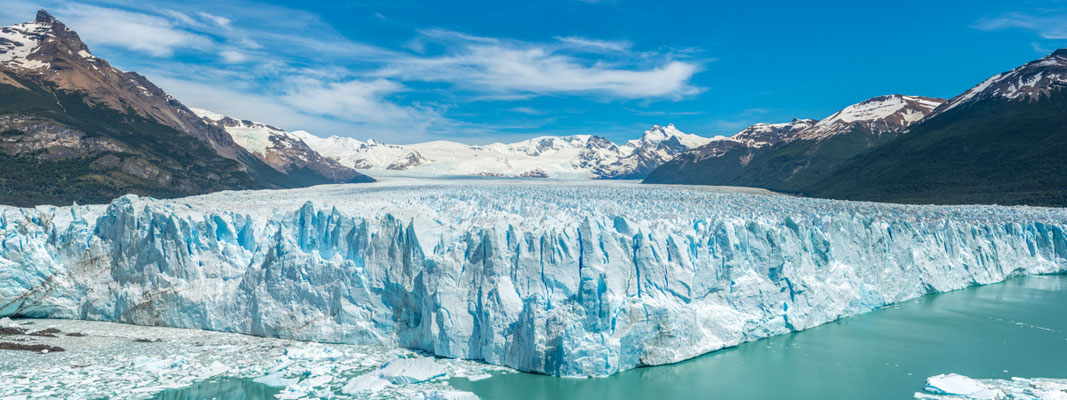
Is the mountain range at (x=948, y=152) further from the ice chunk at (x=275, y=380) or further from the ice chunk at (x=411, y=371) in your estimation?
the ice chunk at (x=275, y=380)

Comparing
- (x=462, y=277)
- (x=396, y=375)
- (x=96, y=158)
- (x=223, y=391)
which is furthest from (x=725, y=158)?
(x=223, y=391)

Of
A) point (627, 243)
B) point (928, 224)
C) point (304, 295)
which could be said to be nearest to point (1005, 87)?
point (928, 224)

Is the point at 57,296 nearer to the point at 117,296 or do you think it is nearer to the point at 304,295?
the point at 117,296

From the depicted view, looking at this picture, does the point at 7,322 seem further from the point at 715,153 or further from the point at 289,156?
the point at 289,156

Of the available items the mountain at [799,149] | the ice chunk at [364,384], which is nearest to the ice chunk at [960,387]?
the ice chunk at [364,384]

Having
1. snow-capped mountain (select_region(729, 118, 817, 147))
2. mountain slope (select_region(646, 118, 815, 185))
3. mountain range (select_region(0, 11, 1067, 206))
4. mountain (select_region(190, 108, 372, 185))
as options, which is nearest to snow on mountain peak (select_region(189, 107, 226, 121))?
mountain (select_region(190, 108, 372, 185))

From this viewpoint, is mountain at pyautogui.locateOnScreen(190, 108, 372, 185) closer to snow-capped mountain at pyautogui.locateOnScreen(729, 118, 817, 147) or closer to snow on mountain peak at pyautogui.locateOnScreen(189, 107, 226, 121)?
snow on mountain peak at pyautogui.locateOnScreen(189, 107, 226, 121)
